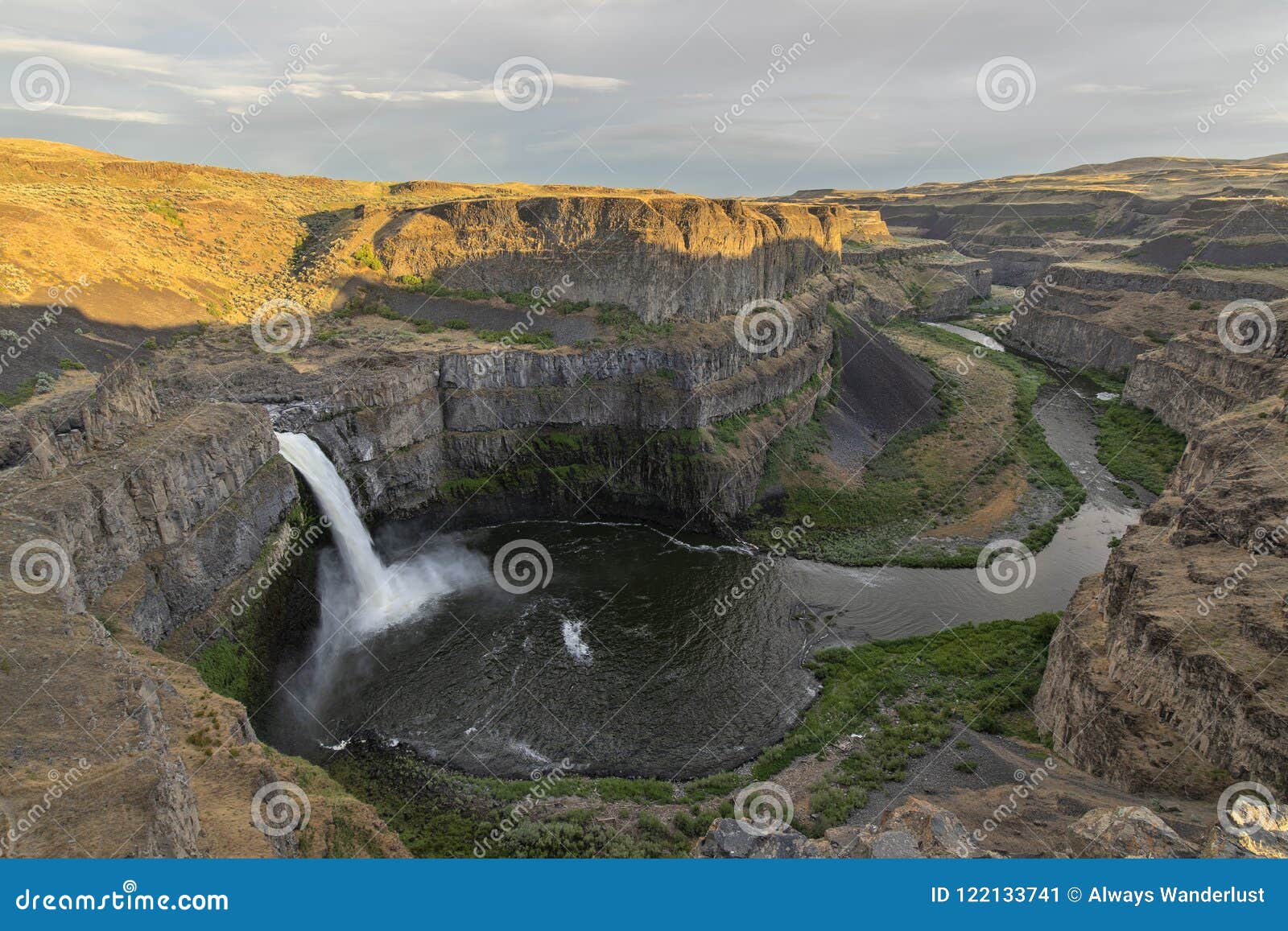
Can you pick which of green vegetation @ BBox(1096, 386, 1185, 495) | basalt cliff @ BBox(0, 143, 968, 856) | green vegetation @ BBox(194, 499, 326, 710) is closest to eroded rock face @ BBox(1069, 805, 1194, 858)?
basalt cliff @ BBox(0, 143, 968, 856)

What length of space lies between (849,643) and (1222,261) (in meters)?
88.3

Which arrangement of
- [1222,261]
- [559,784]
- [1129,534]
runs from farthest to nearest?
[1222,261], [1129,534], [559,784]

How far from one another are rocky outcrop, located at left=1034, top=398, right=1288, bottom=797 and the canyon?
102 mm

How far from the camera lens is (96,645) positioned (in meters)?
15.5

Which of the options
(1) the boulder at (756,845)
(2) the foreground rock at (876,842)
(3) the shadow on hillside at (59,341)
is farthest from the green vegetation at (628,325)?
(2) the foreground rock at (876,842)

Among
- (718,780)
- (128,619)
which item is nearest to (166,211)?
(128,619)

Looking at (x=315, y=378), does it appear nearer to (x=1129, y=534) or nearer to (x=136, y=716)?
(x=136, y=716)

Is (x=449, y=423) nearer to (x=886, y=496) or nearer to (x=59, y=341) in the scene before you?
(x=59, y=341)

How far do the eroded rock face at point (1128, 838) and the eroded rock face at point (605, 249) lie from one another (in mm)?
38526

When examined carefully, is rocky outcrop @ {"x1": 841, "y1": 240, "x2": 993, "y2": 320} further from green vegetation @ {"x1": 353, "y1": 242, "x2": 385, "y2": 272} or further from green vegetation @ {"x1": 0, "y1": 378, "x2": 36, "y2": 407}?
green vegetation @ {"x1": 0, "y1": 378, "x2": 36, "y2": 407}

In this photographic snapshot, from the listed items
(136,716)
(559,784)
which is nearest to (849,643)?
(559,784)

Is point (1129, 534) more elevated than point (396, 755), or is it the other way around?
point (1129, 534)

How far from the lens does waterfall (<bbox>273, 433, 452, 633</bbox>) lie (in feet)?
103

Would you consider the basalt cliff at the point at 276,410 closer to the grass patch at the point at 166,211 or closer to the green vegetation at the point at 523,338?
the grass patch at the point at 166,211
